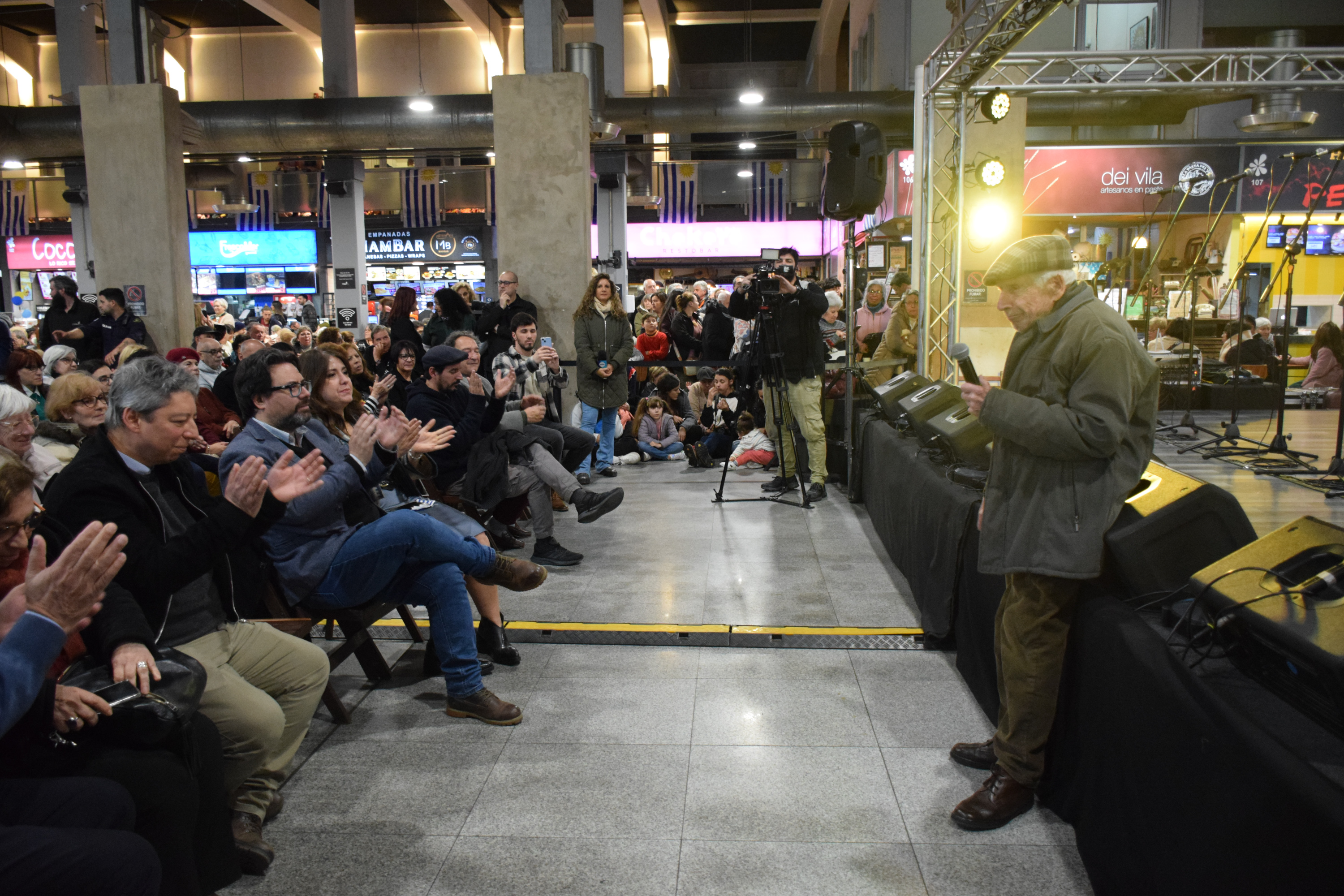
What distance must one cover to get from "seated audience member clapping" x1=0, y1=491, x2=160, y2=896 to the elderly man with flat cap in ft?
6.00

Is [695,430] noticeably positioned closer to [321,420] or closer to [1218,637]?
[321,420]

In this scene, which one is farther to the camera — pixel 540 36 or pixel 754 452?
pixel 540 36

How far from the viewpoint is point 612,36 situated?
11898mm

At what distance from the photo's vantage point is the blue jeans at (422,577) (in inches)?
108

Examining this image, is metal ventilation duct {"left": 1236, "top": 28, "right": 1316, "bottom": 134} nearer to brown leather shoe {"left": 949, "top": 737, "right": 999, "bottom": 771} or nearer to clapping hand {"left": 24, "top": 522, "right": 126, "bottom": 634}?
brown leather shoe {"left": 949, "top": 737, "right": 999, "bottom": 771}

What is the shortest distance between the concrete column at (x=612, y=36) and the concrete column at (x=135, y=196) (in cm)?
540

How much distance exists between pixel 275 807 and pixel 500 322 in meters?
4.97

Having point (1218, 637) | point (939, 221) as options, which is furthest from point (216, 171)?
point (1218, 637)

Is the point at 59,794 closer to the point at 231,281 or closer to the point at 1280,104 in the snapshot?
the point at 1280,104

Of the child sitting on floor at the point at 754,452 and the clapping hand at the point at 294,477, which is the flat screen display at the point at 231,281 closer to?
the child sitting on floor at the point at 754,452

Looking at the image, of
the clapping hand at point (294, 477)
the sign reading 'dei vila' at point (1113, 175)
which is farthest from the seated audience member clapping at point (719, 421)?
the sign reading 'dei vila' at point (1113, 175)

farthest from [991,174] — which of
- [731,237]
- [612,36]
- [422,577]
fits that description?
[422,577]

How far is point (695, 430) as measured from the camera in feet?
27.1

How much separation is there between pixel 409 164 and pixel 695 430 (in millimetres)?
11397
